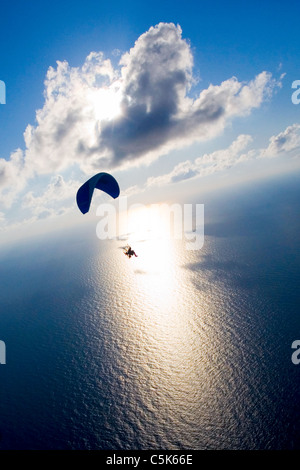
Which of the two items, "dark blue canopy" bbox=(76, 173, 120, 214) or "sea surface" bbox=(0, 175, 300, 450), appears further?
"sea surface" bbox=(0, 175, 300, 450)

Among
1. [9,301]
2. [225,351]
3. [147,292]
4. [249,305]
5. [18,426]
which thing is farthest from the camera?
[9,301]

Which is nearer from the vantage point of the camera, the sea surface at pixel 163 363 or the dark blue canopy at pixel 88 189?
the dark blue canopy at pixel 88 189

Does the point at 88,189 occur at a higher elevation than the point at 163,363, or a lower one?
higher

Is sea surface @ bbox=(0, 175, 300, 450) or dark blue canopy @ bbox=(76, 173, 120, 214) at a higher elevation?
dark blue canopy @ bbox=(76, 173, 120, 214)

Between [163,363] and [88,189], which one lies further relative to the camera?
[163,363]

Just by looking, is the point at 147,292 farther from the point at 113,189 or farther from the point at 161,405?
the point at 113,189

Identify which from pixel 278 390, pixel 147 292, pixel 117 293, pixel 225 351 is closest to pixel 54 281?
pixel 117 293

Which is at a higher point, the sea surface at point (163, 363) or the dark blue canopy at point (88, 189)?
the dark blue canopy at point (88, 189)

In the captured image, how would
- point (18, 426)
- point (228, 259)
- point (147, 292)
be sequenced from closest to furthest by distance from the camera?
1. point (18, 426)
2. point (147, 292)
3. point (228, 259)
